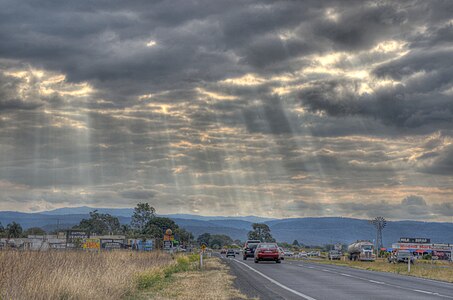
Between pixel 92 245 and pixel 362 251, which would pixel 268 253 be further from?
pixel 362 251

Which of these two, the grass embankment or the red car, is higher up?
the red car

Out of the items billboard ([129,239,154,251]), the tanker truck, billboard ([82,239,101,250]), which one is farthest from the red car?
the tanker truck

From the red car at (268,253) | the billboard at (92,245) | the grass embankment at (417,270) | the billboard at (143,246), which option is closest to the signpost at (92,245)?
the billboard at (92,245)

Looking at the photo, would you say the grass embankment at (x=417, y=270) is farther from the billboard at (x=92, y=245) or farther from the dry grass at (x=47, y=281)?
the billboard at (x=92, y=245)

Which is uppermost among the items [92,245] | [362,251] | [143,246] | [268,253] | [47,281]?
[47,281]

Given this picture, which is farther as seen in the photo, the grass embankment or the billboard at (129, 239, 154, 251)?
the billboard at (129, 239, 154, 251)

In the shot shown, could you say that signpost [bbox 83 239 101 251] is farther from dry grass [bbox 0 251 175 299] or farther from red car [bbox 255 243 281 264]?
dry grass [bbox 0 251 175 299]

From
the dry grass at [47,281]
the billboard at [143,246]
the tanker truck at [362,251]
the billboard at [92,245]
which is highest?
the dry grass at [47,281]

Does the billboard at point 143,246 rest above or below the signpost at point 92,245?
below

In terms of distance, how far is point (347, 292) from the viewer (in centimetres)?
2064

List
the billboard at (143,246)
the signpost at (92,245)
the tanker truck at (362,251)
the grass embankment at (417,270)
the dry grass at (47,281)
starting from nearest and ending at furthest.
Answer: the dry grass at (47,281) → the grass embankment at (417,270) → the signpost at (92,245) → the billboard at (143,246) → the tanker truck at (362,251)

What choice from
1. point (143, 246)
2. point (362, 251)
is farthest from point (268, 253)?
point (362, 251)

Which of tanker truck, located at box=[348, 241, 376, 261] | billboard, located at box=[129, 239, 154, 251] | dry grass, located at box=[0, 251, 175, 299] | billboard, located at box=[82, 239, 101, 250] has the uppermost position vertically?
dry grass, located at box=[0, 251, 175, 299]

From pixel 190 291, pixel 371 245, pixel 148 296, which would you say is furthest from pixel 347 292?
pixel 371 245
